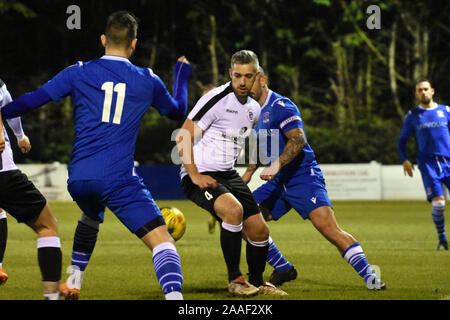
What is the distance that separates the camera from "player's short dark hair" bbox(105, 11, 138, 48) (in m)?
6.05

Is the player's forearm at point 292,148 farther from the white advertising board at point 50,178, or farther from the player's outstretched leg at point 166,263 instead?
the white advertising board at point 50,178

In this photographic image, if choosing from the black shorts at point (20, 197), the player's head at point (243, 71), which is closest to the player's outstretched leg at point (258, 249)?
the player's head at point (243, 71)

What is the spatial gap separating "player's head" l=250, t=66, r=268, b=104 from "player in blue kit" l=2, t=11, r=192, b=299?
225 centimetres

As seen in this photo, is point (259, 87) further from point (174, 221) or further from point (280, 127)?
point (174, 221)

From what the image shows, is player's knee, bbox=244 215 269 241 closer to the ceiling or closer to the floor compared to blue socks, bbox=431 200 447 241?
closer to the ceiling

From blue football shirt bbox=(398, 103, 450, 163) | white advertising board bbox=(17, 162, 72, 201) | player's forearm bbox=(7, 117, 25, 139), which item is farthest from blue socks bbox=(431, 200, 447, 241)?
white advertising board bbox=(17, 162, 72, 201)

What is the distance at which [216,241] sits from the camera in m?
14.2

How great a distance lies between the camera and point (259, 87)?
8.44 metres

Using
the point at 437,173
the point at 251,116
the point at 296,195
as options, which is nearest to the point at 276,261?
the point at 296,195

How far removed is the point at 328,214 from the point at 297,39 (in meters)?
31.2

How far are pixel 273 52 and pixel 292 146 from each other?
105ft

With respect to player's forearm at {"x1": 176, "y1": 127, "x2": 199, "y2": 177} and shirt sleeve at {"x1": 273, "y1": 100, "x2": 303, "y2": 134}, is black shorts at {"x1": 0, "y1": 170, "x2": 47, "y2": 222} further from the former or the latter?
shirt sleeve at {"x1": 273, "y1": 100, "x2": 303, "y2": 134}

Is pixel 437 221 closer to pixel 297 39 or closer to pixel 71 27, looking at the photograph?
pixel 297 39
